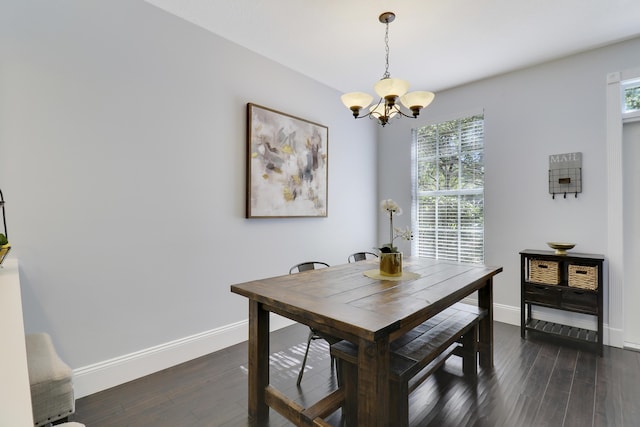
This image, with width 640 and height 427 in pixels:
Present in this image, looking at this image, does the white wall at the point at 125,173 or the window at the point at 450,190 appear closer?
the white wall at the point at 125,173

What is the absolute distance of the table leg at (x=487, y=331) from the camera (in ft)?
8.11

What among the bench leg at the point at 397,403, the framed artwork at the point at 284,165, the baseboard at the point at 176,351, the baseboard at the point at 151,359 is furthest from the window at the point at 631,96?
the baseboard at the point at 151,359

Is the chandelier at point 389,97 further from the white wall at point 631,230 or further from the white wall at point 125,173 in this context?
the white wall at point 631,230

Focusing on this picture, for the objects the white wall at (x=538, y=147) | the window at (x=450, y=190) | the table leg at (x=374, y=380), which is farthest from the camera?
the window at (x=450, y=190)

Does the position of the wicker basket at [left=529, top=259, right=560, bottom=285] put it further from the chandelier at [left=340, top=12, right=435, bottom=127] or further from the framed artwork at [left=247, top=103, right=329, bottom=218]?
the framed artwork at [left=247, top=103, right=329, bottom=218]

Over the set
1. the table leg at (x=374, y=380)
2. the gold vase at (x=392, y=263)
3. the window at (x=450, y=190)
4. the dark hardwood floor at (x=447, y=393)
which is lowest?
the dark hardwood floor at (x=447, y=393)

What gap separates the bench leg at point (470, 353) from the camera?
7.61 feet

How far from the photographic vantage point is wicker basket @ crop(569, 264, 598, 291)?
277 centimetres

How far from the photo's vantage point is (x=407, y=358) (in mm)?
1664

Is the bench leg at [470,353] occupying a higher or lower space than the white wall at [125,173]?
lower

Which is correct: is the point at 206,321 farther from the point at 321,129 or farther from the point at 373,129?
the point at 373,129

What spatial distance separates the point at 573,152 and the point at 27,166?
4512 mm

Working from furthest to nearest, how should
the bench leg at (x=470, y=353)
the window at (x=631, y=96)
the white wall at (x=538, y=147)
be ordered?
1. the white wall at (x=538, y=147)
2. the window at (x=631, y=96)
3. the bench leg at (x=470, y=353)

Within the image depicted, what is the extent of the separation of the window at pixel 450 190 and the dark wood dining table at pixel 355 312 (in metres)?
1.50
